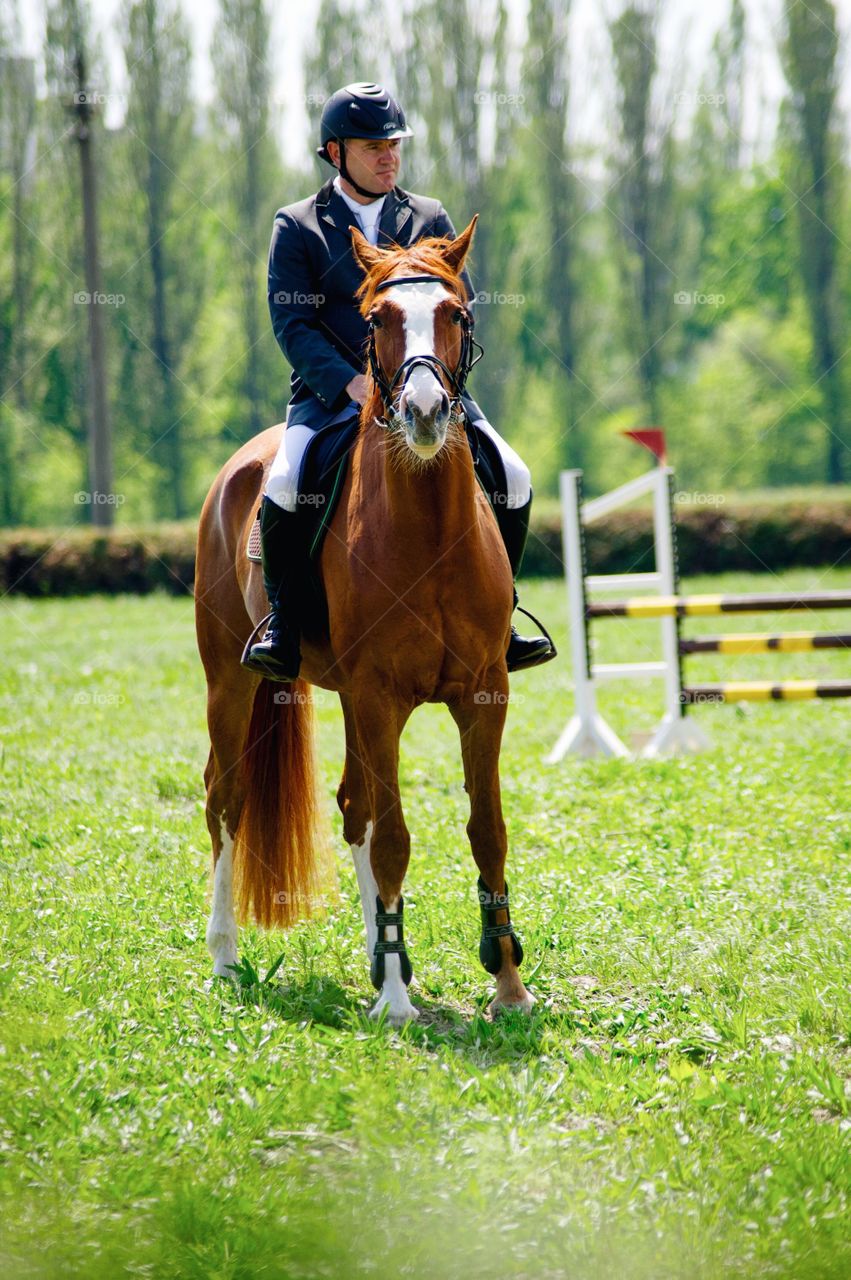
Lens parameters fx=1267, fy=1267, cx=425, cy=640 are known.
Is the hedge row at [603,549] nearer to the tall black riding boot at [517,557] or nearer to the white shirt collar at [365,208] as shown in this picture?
the tall black riding boot at [517,557]

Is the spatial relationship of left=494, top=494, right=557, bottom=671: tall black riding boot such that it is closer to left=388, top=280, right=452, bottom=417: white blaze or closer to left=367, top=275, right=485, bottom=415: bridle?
left=367, top=275, right=485, bottom=415: bridle

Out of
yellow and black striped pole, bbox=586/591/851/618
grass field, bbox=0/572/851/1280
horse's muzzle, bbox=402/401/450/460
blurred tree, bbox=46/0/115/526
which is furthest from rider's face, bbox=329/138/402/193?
blurred tree, bbox=46/0/115/526

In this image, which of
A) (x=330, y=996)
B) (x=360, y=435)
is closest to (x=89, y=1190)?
(x=330, y=996)

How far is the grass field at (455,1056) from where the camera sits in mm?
2984

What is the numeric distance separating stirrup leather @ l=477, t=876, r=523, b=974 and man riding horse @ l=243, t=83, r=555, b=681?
0.97 meters

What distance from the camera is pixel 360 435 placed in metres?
4.68


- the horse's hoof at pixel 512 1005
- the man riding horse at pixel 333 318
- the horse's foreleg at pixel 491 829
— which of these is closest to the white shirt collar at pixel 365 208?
the man riding horse at pixel 333 318

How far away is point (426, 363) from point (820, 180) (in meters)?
37.1

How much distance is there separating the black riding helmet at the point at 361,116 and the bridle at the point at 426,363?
91cm

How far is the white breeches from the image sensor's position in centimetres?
481

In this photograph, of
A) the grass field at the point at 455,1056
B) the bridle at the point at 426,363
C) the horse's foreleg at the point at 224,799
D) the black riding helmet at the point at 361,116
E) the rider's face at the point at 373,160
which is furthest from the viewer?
the horse's foreleg at the point at 224,799

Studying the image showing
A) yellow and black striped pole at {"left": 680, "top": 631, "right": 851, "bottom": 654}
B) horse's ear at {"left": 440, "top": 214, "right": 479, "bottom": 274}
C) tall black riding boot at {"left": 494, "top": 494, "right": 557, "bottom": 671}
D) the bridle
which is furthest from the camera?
yellow and black striped pole at {"left": 680, "top": 631, "right": 851, "bottom": 654}

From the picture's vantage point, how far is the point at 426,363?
3.93m

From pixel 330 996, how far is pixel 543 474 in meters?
40.5
